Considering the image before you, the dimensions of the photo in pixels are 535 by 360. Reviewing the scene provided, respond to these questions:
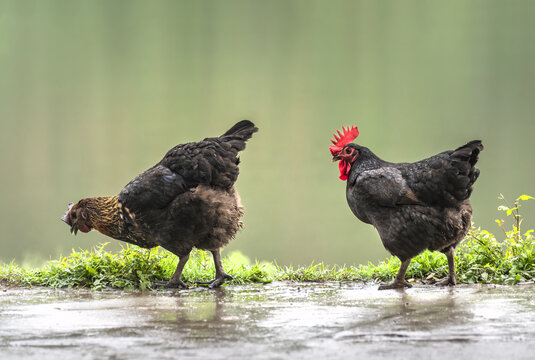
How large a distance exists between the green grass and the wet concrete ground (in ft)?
2.51

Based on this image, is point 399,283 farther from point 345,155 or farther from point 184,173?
point 184,173

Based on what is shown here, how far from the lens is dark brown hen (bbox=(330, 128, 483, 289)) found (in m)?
5.38

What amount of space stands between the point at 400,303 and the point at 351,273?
7.15ft

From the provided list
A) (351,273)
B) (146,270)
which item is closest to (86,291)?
(146,270)

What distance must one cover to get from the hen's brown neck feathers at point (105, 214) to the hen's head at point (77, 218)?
3cm

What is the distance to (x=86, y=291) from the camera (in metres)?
5.59

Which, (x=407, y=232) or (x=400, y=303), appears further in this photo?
(x=407, y=232)

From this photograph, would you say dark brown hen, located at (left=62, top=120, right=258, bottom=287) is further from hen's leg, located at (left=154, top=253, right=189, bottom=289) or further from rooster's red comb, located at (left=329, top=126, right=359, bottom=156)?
rooster's red comb, located at (left=329, top=126, right=359, bottom=156)

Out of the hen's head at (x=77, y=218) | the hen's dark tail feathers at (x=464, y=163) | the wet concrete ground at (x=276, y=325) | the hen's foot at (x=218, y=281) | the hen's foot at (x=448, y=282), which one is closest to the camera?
the wet concrete ground at (x=276, y=325)

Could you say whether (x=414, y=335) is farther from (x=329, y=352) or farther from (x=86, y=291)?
(x=86, y=291)

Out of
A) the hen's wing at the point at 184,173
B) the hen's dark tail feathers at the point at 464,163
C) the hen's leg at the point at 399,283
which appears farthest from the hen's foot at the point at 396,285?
the hen's wing at the point at 184,173

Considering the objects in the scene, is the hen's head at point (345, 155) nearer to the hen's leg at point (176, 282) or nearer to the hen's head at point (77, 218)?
the hen's leg at point (176, 282)

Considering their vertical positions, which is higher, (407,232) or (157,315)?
(407,232)

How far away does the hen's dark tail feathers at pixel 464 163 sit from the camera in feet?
17.4
